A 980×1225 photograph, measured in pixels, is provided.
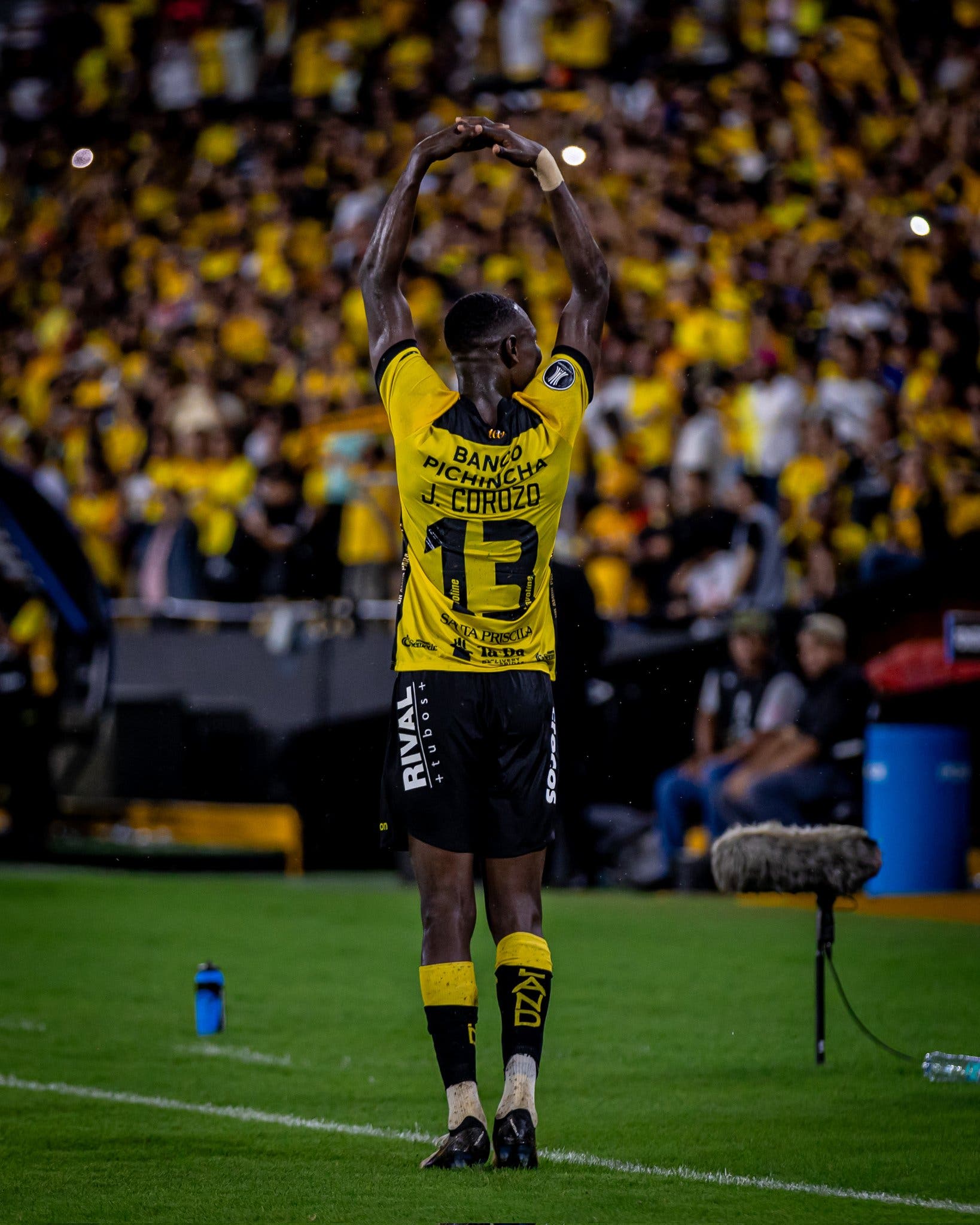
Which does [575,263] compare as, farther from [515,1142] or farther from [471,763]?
[515,1142]

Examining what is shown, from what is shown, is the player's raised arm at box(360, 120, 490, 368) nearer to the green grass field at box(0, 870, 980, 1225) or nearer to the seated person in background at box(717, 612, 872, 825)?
the green grass field at box(0, 870, 980, 1225)

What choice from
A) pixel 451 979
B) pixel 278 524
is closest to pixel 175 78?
pixel 278 524

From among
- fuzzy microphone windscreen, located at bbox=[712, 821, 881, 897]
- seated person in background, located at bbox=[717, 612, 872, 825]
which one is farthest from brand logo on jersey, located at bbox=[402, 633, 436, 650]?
seated person in background, located at bbox=[717, 612, 872, 825]

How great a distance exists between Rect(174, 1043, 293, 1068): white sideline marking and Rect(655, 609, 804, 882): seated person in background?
5249 millimetres

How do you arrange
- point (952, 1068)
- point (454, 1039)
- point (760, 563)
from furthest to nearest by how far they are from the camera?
point (760, 563) < point (952, 1068) < point (454, 1039)

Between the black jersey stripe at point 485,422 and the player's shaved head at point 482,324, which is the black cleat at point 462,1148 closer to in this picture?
the black jersey stripe at point 485,422

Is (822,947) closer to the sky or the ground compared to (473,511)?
closer to the ground

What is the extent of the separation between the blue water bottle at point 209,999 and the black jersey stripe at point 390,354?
110 inches

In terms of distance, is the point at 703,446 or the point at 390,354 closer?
the point at 390,354

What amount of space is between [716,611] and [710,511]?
34.2 inches

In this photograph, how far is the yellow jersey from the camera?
4.65 meters

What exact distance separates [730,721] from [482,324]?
7242 millimetres

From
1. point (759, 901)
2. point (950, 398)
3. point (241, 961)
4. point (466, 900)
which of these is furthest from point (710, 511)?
point (466, 900)

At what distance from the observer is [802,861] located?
6125mm
